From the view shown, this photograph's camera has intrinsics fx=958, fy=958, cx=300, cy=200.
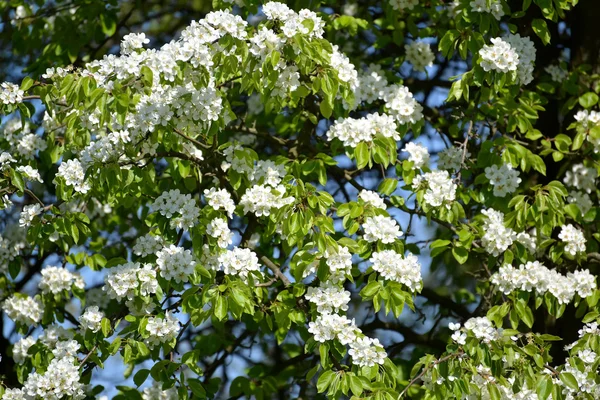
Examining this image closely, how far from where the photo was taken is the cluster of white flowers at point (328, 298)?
3330 mm

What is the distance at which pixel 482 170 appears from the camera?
427 cm

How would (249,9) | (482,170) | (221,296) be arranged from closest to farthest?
1. (221,296)
2. (249,9)
3. (482,170)

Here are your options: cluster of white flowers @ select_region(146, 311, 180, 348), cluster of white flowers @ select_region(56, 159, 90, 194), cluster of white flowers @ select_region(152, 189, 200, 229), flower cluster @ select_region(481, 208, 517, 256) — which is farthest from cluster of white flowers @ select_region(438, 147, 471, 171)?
cluster of white flowers @ select_region(56, 159, 90, 194)

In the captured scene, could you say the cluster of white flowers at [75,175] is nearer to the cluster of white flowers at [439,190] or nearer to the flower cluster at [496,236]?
the cluster of white flowers at [439,190]

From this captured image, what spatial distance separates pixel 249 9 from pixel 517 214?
1.36 metres

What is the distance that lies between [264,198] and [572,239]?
132 cm

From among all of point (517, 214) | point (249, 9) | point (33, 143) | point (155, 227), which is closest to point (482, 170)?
point (517, 214)

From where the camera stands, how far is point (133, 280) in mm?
3400

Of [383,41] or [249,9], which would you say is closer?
[249,9]

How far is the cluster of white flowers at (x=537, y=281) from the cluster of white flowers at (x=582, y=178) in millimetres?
635

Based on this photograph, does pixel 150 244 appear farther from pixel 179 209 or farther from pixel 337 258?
pixel 337 258

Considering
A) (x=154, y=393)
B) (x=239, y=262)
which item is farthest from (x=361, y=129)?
(x=154, y=393)

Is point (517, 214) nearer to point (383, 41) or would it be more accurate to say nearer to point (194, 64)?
point (383, 41)

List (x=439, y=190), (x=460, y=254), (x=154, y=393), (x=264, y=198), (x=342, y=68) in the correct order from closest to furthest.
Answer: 1. (x=264, y=198)
2. (x=342, y=68)
3. (x=439, y=190)
4. (x=460, y=254)
5. (x=154, y=393)
